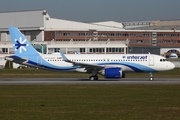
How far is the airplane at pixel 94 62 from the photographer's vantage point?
48.3 m

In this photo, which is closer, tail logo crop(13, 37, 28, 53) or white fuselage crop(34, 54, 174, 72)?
white fuselage crop(34, 54, 174, 72)

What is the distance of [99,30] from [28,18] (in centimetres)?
2167

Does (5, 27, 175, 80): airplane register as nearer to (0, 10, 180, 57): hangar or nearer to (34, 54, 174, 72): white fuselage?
(34, 54, 174, 72): white fuselage

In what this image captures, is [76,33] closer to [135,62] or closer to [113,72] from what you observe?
[135,62]

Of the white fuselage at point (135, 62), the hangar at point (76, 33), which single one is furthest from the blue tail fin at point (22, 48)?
the hangar at point (76, 33)

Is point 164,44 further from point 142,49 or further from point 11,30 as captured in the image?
point 11,30


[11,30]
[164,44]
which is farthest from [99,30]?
[11,30]

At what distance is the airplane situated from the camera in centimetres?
4834

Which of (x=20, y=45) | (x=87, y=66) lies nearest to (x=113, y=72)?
(x=87, y=66)

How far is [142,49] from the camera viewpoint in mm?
130125
